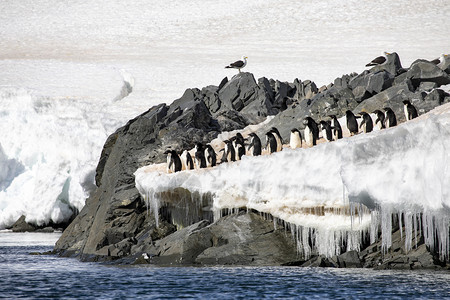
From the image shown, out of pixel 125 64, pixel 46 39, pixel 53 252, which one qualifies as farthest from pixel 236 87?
pixel 46 39

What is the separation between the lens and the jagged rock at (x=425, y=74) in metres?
27.9

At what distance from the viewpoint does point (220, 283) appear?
47.0 feet

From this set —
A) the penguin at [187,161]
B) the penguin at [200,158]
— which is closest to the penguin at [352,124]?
the penguin at [200,158]

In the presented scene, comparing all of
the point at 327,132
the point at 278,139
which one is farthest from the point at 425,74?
the point at 327,132

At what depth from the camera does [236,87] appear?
123 feet

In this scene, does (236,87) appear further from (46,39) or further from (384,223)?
(46,39)

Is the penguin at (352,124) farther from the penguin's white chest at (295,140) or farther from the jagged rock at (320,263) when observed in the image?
the jagged rock at (320,263)

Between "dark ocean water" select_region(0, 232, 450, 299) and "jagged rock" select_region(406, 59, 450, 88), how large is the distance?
14.0 meters

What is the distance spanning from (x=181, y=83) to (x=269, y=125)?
23.4 meters

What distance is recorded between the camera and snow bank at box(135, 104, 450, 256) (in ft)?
46.6

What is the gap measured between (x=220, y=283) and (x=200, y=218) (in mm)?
5262

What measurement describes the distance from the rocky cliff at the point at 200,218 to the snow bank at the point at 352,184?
0.52 metres

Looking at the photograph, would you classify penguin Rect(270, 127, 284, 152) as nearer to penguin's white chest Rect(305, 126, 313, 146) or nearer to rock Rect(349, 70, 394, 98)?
penguin's white chest Rect(305, 126, 313, 146)

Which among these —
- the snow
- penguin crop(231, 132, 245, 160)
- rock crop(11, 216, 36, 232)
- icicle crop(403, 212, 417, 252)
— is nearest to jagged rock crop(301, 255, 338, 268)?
icicle crop(403, 212, 417, 252)
